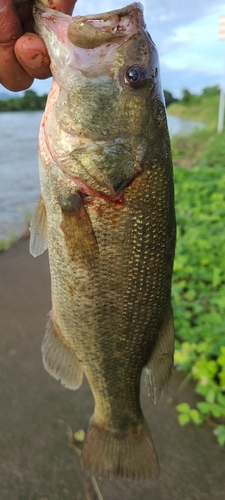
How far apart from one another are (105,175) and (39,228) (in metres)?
0.38

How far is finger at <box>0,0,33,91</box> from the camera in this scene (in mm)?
1407

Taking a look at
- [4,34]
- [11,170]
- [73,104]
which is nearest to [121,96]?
[73,104]

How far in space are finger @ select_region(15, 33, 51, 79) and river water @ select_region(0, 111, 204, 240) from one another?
548cm

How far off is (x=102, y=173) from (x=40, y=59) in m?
0.48

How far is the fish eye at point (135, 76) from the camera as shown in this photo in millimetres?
1436

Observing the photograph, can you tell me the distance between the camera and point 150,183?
1.47m

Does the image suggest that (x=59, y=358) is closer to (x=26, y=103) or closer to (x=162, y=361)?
(x=162, y=361)

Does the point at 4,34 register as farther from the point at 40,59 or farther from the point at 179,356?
the point at 179,356

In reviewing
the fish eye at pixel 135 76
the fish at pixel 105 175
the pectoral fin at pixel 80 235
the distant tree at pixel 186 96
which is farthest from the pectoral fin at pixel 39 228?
the distant tree at pixel 186 96

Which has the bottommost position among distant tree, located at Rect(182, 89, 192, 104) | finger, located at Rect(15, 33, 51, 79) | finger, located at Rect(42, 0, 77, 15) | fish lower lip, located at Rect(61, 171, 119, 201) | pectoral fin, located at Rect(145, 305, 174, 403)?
distant tree, located at Rect(182, 89, 192, 104)

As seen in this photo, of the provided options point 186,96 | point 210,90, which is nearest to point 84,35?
point 186,96

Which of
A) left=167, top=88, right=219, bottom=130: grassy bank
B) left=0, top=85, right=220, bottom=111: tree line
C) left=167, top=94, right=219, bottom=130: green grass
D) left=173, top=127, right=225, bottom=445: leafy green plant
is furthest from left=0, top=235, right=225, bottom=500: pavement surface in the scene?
left=167, top=88, right=219, bottom=130: grassy bank

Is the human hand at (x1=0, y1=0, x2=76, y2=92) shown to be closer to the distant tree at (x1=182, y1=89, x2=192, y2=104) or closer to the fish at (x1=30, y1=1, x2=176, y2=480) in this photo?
the fish at (x1=30, y1=1, x2=176, y2=480)

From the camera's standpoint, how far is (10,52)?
154cm
